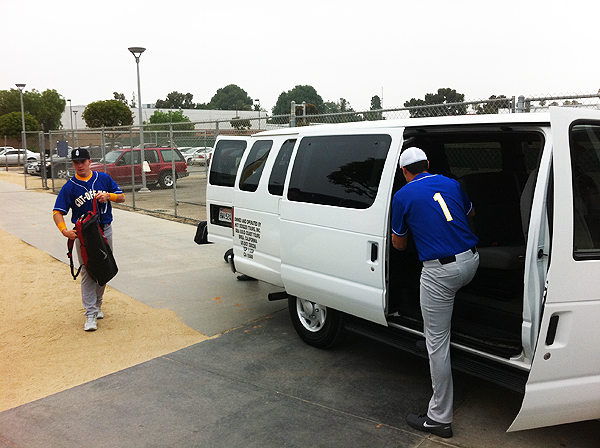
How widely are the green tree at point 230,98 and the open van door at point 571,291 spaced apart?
402 feet

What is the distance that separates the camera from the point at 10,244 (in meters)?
10.2

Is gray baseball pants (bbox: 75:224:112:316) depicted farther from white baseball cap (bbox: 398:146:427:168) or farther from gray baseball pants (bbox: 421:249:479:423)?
gray baseball pants (bbox: 421:249:479:423)

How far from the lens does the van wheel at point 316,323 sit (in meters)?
4.84

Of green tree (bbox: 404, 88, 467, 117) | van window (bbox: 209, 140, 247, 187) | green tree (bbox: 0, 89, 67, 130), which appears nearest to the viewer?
van window (bbox: 209, 140, 247, 187)

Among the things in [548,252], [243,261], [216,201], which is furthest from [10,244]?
[548,252]

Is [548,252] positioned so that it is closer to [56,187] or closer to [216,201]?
[216,201]

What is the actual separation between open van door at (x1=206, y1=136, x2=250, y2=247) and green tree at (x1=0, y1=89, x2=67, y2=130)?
60854 millimetres

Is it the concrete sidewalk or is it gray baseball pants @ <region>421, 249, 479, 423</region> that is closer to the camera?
gray baseball pants @ <region>421, 249, 479, 423</region>

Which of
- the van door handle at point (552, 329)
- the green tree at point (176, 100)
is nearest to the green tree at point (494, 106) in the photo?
the van door handle at point (552, 329)

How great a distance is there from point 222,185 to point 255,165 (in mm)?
1226

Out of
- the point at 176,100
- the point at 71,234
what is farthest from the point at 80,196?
the point at 176,100

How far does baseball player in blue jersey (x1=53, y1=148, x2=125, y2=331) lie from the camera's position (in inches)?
216

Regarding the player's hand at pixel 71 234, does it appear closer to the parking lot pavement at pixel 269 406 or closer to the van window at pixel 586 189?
the parking lot pavement at pixel 269 406

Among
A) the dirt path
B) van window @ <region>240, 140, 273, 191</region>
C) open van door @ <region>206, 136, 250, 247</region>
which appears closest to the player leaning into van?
van window @ <region>240, 140, 273, 191</region>
